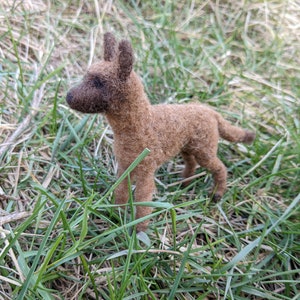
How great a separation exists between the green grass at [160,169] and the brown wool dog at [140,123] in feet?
0.42

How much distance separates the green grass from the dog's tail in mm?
118

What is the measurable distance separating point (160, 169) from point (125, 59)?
0.73 meters

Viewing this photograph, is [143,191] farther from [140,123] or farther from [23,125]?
[23,125]

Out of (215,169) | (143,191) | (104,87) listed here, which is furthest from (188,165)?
(104,87)

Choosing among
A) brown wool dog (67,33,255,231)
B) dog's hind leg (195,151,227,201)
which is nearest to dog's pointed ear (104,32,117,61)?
brown wool dog (67,33,255,231)

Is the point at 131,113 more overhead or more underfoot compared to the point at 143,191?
more overhead

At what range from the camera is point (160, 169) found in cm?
173

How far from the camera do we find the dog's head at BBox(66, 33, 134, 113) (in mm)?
1139

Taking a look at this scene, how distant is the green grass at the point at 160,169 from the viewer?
1197mm

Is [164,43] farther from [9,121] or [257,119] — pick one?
[9,121]

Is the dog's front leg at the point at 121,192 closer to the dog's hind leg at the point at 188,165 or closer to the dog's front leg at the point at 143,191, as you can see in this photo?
the dog's front leg at the point at 143,191

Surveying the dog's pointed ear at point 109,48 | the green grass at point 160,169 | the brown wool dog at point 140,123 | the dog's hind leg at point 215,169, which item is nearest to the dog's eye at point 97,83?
the brown wool dog at point 140,123

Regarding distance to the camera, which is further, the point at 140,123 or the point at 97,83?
the point at 140,123

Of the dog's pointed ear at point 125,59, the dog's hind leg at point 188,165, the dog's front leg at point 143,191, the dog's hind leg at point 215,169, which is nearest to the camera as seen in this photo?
the dog's pointed ear at point 125,59
